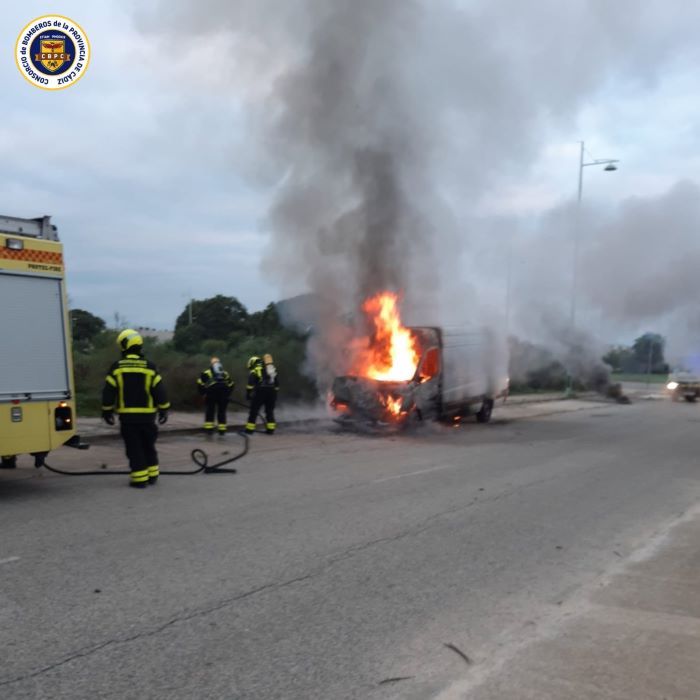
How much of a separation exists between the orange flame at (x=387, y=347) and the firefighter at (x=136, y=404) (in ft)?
24.8

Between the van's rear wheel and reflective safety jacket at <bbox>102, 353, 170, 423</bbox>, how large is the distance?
12140 mm

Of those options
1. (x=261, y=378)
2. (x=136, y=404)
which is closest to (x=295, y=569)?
(x=136, y=404)

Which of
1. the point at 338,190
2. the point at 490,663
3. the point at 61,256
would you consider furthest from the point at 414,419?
the point at 490,663

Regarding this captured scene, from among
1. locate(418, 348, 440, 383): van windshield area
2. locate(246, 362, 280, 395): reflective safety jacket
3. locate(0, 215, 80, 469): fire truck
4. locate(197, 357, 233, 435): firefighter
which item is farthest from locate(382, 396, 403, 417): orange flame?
locate(0, 215, 80, 469): fire truck

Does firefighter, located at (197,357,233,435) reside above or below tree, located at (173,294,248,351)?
below

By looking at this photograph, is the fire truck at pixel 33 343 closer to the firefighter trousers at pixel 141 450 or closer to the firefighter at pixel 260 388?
the firefighter trousers at pixel 141 450

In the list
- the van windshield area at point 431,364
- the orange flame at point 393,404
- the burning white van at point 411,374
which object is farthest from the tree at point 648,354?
the orange flame at point 393,404

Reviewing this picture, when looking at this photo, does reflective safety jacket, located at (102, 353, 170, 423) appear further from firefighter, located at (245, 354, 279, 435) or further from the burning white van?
the burning white van

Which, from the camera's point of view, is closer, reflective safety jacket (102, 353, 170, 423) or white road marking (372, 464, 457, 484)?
reflective safety jacket (102, 353, 170, 423)

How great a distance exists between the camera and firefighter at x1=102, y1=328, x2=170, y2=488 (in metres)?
8.00

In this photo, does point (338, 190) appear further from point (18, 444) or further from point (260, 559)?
point (260, 559)

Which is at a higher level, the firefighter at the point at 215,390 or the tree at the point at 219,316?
the tree at the point at 219,316

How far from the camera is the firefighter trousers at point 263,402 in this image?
46.4 feet

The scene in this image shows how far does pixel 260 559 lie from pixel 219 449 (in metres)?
6.74
